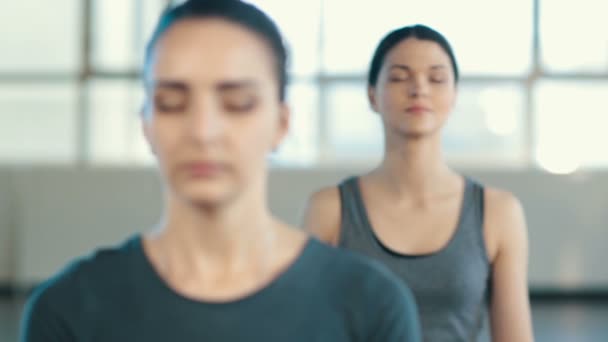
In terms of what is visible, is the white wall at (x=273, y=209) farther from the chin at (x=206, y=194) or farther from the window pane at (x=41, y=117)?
the chin at (x=206, y=194)

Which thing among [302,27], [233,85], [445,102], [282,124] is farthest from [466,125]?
[233,85]

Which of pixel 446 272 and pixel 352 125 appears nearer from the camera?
pixel 446 272

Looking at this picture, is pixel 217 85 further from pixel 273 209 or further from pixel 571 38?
pixel 571 38

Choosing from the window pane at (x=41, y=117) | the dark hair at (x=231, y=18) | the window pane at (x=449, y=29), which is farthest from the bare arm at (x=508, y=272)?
the window pane at (x=41, y=117)

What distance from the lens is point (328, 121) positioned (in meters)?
8.02

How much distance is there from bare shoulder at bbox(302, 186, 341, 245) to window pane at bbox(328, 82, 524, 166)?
231 inches

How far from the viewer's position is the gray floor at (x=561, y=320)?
18.6 feet

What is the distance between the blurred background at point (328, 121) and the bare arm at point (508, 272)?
17.5 feet

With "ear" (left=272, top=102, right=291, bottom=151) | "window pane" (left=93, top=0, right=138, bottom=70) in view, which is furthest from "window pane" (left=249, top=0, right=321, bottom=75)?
"ear" (left=272, top=102, right=291, bottom=151)

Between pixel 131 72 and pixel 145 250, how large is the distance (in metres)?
7.16

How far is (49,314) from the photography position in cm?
105

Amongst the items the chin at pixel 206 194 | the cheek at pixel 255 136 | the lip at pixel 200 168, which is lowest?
the chin at pixel 206 194

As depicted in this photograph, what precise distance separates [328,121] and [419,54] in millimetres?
5949

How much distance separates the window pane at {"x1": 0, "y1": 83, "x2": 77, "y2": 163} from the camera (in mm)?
8102
